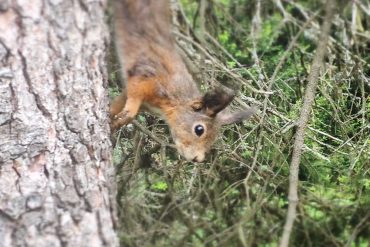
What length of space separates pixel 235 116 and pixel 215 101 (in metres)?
0.25

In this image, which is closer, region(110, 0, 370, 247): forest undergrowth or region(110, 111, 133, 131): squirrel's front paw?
region(110, 0, 370, 247): forest undergrowth

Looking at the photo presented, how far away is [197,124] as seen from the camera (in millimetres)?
3725

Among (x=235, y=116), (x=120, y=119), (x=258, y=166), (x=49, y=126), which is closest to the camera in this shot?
(x=49, y=126)

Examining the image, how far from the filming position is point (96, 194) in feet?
9.55

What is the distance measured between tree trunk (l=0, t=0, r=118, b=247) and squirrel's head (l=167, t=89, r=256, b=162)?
2.73ft

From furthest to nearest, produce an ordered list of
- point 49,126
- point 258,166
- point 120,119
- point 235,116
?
1. point 235,116
2. point 258,166
3. point 120,119
4. point 49,126

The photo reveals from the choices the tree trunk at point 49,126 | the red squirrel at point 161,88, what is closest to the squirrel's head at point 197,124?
the red squirrel at point 161,88

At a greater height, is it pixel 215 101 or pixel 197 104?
pixel 215 101

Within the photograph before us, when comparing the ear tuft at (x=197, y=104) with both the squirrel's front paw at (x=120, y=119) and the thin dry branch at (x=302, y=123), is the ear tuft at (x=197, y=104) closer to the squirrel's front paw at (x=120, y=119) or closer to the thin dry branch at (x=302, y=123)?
the squirrel's front paw at (x=120, y=119)

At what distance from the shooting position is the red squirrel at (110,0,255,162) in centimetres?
347

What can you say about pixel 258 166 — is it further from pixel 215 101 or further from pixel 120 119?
pixel 120 119

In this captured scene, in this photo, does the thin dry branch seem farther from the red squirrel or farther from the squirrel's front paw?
the squirrel's front paw

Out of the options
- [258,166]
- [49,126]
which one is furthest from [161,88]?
[49,126]

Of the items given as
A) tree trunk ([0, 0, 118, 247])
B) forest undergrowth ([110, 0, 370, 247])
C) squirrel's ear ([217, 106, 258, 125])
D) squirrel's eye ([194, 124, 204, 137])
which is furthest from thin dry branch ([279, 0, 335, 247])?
tree trunk ([0, 0, 118, 247])
